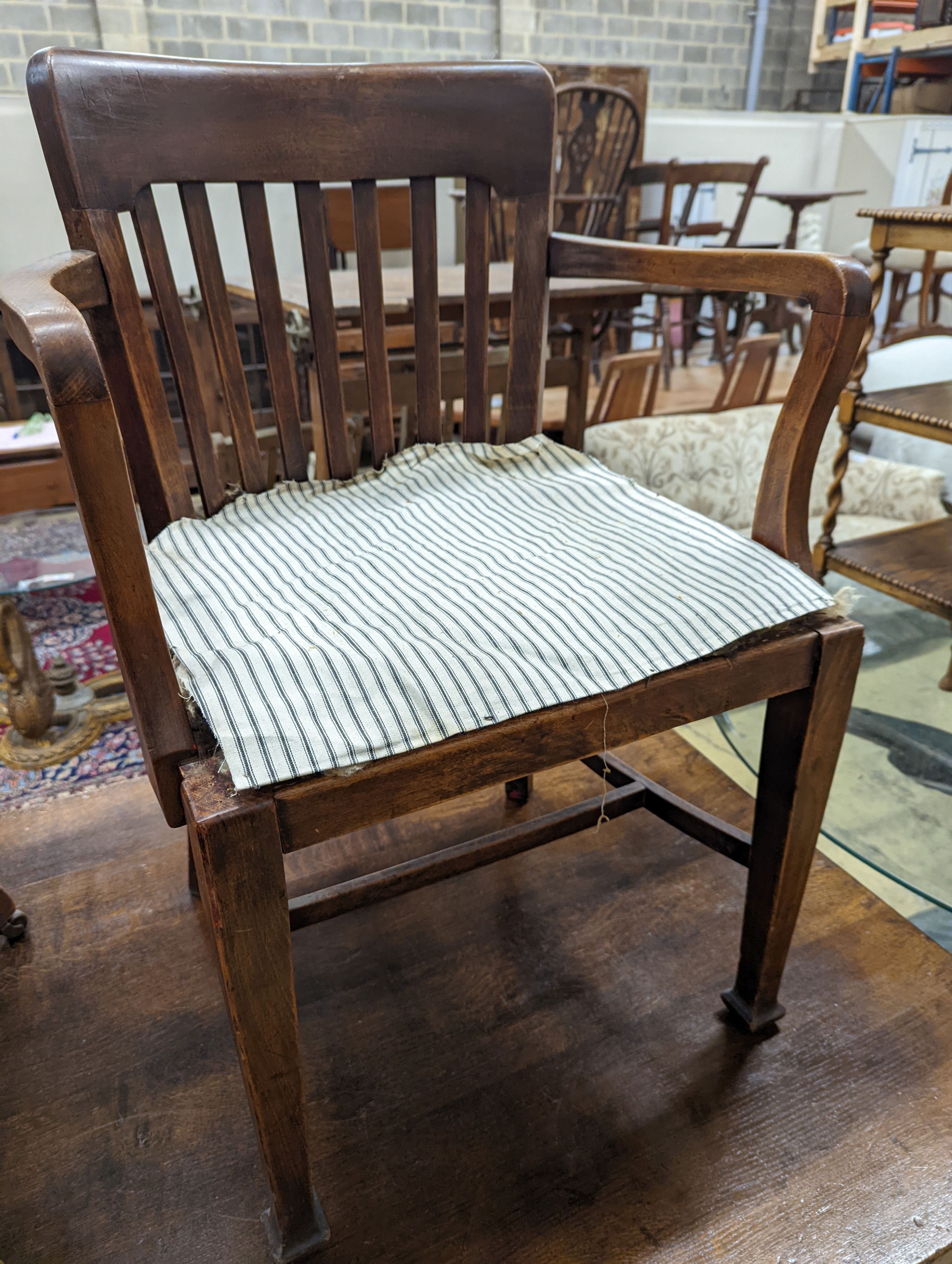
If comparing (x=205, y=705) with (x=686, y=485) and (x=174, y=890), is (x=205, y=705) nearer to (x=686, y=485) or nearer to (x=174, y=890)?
(x=174, y=890)

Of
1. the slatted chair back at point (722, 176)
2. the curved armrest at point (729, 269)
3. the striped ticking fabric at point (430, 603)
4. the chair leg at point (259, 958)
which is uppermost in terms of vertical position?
the curved armrest at point (729, 269)

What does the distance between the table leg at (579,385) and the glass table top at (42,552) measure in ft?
4.46

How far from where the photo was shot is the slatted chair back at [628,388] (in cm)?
279

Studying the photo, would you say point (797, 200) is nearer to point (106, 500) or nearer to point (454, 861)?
point (454, 861)

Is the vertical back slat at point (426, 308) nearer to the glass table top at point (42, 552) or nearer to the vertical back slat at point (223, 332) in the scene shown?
the vertical back slat at point (223, 332)

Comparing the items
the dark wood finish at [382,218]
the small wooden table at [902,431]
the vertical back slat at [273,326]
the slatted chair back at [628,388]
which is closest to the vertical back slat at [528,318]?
the vertical back slat at [273,326]

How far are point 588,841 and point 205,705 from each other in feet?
2.44

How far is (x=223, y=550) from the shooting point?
0.80 meters

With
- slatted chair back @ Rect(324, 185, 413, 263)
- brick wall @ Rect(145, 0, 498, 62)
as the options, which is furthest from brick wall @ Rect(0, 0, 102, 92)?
slatted chair back @ Rect(324, 185, 413, 263)

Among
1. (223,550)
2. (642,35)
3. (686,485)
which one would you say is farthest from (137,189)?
(642,35)

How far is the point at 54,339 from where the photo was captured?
477 mm

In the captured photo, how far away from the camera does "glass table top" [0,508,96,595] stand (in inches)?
69.8

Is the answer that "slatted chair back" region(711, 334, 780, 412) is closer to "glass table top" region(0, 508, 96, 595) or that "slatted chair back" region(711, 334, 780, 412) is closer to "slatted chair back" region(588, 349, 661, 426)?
"slatted chair back" region(588, 349, 661, 426)

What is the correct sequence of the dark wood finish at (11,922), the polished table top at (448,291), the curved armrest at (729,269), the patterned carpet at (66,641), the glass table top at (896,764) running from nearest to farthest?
the curved armrest at (729,269)
the glass table top at (896,764)
the dark wood finish at (11,922)
the patterned carpet at (66,641)
the polished table top at (448,291)
